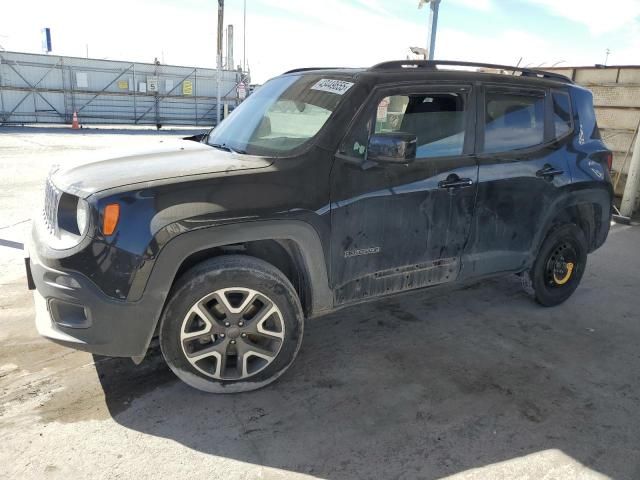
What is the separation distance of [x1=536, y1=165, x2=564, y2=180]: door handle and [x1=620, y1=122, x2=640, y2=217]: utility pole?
196 inches

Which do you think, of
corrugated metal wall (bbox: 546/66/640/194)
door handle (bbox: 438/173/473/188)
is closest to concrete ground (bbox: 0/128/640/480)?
door handle (bbox: 438/173/473/188)

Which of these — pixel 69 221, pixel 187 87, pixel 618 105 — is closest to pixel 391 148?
pixel 69 221

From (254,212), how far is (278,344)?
83 cm

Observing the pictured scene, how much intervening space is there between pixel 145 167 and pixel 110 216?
0.49 meters

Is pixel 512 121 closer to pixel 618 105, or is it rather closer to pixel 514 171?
pixel 514 171

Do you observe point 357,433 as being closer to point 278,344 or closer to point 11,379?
point 278,344

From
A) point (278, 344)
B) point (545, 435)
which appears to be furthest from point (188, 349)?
point (545, 435)

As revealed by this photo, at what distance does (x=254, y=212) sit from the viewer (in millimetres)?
2822

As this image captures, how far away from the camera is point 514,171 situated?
12.7 ft

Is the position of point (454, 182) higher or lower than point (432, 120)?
lower

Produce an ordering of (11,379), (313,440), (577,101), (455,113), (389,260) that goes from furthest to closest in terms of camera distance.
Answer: (577,101)
(455,113)
(389,260)
(11,379)
(313,440)

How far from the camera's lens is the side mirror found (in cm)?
309

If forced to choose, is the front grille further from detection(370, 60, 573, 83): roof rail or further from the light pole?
the light pole

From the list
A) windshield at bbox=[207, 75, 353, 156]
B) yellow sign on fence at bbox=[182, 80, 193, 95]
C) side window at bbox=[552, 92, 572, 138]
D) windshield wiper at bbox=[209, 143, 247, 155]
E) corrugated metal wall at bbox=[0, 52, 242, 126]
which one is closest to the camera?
windshield at bbox=[207, 75, 353, 156]
